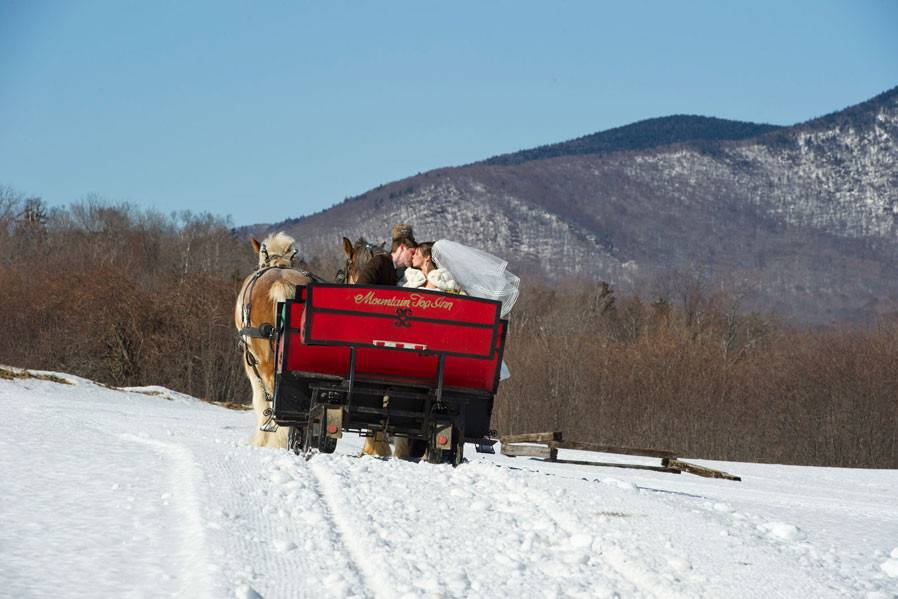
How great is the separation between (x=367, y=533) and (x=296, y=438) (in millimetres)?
5616

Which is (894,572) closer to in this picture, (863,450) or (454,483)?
(454,483)

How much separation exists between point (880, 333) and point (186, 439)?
134 feet

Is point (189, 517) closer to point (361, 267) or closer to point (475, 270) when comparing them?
point (475, 270)

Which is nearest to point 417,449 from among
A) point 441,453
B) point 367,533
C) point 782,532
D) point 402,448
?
point 402,448

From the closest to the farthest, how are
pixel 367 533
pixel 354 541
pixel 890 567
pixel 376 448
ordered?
pixel 354 541 → pixel 367 533 → pixel 890 567 → pixel 376 448

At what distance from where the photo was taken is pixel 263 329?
41.0 feet

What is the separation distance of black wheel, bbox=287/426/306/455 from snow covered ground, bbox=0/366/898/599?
1312 mm

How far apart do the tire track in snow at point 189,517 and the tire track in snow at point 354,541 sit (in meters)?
0.76

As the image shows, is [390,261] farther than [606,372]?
No

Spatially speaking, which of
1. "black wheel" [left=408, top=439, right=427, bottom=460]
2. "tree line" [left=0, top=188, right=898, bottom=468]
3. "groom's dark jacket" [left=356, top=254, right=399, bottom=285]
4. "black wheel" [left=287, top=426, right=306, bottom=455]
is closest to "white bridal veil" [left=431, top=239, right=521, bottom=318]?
"groom's dark jacket" [left=356, top=254, right=399, bottom=285]

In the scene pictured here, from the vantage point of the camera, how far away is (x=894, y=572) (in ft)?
24.7

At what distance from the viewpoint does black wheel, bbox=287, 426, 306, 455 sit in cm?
1242

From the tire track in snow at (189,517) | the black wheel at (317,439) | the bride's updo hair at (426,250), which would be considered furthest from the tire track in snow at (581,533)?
the bride's updo hair at (426,250)

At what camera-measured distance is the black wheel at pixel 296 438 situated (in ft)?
40.8
